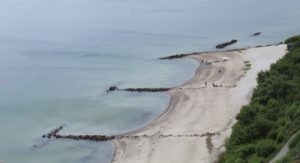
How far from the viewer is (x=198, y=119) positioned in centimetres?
4834

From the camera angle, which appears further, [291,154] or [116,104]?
[116,104]

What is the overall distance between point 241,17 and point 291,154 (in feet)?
347

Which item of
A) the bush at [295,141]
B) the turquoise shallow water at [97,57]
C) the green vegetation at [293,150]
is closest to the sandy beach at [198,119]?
the turquoise shallow water at [97,57]

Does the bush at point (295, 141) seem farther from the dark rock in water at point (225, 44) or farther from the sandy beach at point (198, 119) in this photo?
the dark rock in water at point (225, 44)

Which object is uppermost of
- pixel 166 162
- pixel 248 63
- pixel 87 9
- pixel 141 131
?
pixel 87 9

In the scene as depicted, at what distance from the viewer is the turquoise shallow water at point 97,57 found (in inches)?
2014

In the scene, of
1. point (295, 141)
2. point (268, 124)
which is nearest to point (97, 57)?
point (268, 124)

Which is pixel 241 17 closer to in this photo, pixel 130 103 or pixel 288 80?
pixel 130 103

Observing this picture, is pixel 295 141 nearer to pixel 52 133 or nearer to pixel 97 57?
pixel 52 133

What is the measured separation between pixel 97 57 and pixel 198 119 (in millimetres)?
44425

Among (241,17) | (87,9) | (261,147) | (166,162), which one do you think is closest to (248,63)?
(166,162)

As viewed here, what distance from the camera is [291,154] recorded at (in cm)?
2288

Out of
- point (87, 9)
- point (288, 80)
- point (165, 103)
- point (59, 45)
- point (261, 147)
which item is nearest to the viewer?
point (261, 147)

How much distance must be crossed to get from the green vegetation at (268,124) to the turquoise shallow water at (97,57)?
1217 centimetres
